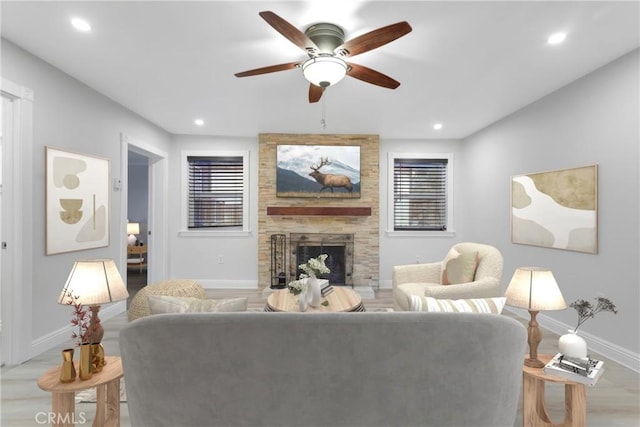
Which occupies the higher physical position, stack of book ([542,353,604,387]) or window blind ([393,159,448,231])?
window blind ([393,159,448,231])

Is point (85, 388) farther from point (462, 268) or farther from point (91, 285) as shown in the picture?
point (462, 268)

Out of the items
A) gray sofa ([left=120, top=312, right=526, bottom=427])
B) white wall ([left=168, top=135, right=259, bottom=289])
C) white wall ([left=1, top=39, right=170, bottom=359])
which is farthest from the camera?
white wall ([left=168, top=135, right=259, bottom=289])

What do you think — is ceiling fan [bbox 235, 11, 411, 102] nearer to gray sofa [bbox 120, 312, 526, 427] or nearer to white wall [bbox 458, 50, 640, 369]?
gray sofa [bbox 120, 312, 526, 427]

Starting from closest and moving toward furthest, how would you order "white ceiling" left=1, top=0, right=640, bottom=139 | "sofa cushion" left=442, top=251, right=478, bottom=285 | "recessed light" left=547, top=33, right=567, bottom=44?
"white ceiling" left=1, top=0, right=640, bottom=139 < "recessed light" left=547, top=33, right=567, bottom=44 < "sofa cushion" left=442, top=251, right=478, bottom=285

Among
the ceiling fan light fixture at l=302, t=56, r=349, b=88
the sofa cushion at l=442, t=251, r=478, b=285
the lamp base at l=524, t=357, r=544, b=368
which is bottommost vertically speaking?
the lamp base at l=524, t=357, r=544, b=368

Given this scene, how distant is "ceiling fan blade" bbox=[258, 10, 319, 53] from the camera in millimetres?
1653

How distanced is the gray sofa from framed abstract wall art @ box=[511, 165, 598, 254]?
259cm

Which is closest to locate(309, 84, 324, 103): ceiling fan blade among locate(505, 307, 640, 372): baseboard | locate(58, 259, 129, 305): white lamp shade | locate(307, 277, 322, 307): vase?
locate(307, 277, 322, 307): vase

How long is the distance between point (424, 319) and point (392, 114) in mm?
3437

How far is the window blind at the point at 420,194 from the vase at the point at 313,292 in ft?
10.0

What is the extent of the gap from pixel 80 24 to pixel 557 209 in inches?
179

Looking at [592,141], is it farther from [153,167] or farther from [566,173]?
[153,167]

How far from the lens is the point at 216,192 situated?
17.0 feet

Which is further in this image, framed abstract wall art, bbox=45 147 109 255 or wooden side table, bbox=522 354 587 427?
framed abstract wall art, bbox=45 147 109 255
